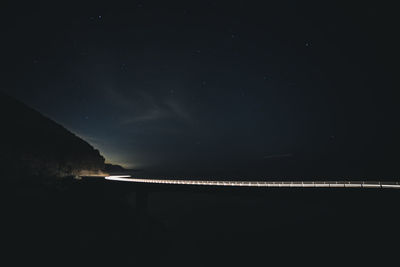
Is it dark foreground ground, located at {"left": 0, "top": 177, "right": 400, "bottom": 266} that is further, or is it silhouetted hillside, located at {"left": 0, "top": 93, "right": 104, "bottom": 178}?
silhouetted hillside, located at {"left": 0, "top": 93, "right": 104, "bottom": 178}

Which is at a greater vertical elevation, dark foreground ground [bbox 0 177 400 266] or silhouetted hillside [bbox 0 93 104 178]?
silhouetted hillside [bbox 0 93 104 178]

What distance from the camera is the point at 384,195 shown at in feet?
68.9

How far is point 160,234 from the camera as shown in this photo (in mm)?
28922

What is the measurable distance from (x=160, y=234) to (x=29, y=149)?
38.8 metres

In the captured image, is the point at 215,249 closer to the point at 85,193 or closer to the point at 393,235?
the point at 85,193

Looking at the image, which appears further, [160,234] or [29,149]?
[29,149]

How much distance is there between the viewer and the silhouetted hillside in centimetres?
3431

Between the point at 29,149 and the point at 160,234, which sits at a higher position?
the point at 29,149

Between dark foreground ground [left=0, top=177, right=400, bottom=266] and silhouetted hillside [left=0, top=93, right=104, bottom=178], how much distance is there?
630 centimetres

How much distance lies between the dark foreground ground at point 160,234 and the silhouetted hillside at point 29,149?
6.30 metres

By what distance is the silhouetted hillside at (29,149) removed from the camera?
34.3 meters

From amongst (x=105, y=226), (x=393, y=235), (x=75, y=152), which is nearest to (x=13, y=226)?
(x=105, y=226)

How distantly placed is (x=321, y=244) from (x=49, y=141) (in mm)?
73078

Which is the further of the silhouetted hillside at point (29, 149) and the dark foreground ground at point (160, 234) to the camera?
the silhouetted hillside at point (29, 149)
